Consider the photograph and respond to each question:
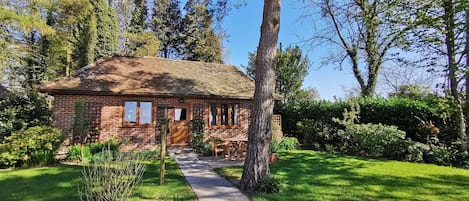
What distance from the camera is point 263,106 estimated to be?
607 cm

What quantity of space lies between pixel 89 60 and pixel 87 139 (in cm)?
853

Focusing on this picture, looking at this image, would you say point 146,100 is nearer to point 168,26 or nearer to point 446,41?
point 446,41

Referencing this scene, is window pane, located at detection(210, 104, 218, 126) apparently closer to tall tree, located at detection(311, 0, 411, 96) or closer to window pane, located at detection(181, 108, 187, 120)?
window pane, located at detection(181, 108, 187, 120)

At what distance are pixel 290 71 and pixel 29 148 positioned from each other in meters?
18.6

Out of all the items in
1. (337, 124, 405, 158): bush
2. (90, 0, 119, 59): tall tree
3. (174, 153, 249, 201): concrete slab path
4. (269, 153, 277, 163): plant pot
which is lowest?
(174, 153, 249, 201): concrete slab path

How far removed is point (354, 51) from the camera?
18094 millimetres

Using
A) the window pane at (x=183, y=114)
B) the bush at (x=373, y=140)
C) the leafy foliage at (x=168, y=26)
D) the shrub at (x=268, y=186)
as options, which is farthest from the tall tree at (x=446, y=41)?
the leafy foliage at (x=168, y=26)

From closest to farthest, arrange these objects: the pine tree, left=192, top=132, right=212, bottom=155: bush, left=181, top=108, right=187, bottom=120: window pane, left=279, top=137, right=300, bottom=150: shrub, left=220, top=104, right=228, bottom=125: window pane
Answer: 1. left=192, top=132, right=212, bottom=155: bush
2. left=279, top=137, right=300, bottom=150: shrub
3. left=181, top=108, right=187, bottom=120: window pane
4. left=220, top=104, right=228, bottom=125: window pane
5. the pine tree

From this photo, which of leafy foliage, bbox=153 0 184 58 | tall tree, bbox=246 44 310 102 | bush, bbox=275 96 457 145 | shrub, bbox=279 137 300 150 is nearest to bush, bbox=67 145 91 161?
shrub, bbox=279 137 300 150

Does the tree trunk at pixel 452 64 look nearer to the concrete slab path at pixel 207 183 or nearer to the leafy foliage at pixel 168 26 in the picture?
the concrete slab path at pixel 207 183

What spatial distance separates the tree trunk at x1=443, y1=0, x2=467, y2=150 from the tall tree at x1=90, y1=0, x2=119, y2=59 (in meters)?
18.9

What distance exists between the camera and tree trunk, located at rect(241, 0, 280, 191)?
5.94 m

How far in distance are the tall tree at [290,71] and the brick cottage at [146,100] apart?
298 inches

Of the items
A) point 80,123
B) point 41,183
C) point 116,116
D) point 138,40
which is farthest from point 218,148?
point 138,40
